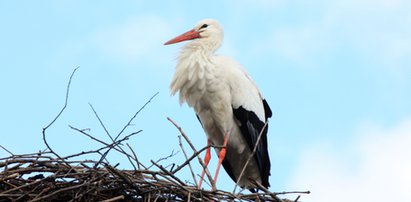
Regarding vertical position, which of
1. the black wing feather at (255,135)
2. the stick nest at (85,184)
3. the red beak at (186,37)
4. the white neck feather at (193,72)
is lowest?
the stick nest at (85,184)

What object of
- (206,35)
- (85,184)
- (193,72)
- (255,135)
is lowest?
(85,184)

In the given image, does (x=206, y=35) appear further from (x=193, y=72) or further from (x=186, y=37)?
(x=193, y=72)

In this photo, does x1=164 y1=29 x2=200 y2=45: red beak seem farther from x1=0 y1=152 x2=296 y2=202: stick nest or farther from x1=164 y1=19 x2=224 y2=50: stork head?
x1=0 y1=152 x2=296 y2=202: stick nest

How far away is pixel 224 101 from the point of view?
6477 mm

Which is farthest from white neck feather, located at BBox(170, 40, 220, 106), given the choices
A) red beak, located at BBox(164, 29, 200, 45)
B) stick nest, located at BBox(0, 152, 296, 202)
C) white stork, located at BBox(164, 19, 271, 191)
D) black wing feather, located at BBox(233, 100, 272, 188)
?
stick nest, located at BBox(0, 152, 296, 202)

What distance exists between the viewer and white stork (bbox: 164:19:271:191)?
647cm

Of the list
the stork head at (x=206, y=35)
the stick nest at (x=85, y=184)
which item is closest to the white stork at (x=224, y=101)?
the stork head at (x=206, y=35)

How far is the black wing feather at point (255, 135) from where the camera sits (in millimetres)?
6566

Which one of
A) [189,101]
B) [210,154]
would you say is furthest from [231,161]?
[189,101]

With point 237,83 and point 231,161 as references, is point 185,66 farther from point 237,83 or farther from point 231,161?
point 231,161

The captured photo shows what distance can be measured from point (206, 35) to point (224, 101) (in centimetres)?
59

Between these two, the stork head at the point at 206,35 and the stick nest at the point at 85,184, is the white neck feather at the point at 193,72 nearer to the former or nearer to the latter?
the stork head at the point at 206,35

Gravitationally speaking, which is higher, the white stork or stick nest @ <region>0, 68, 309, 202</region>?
the white stork

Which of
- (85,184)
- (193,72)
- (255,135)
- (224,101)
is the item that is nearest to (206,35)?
(193,72)
